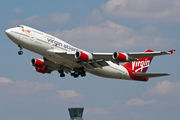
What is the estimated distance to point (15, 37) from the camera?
41.3 m

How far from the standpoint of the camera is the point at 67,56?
145ft

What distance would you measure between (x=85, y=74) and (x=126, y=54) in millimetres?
8809

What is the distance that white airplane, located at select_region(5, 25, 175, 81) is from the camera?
41969 millimetres

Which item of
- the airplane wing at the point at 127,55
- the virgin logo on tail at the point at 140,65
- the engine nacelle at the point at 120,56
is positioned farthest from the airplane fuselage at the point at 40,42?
the virgin logo on tail at the point at 140,65

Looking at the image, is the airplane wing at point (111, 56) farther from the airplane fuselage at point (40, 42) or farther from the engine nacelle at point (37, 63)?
the engine nacelle at point (37, 63)

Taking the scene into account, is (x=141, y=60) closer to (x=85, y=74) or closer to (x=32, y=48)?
(x=85, y=74)

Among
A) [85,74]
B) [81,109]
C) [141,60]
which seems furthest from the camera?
[81,109]

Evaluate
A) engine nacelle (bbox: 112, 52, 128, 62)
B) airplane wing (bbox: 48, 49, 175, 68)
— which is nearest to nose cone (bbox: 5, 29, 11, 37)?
airplane wing (bbox: 48, 49, 175, 68)

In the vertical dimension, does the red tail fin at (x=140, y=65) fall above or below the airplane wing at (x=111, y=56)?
above

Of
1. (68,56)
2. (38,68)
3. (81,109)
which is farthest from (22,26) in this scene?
(81,109)

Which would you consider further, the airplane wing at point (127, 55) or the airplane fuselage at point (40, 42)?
the airplane wing at point (127, 55)

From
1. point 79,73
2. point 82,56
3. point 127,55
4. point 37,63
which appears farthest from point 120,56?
point 37,63

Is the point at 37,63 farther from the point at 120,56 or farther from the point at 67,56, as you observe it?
the point at 120,56

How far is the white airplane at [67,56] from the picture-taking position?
42.0 metres
